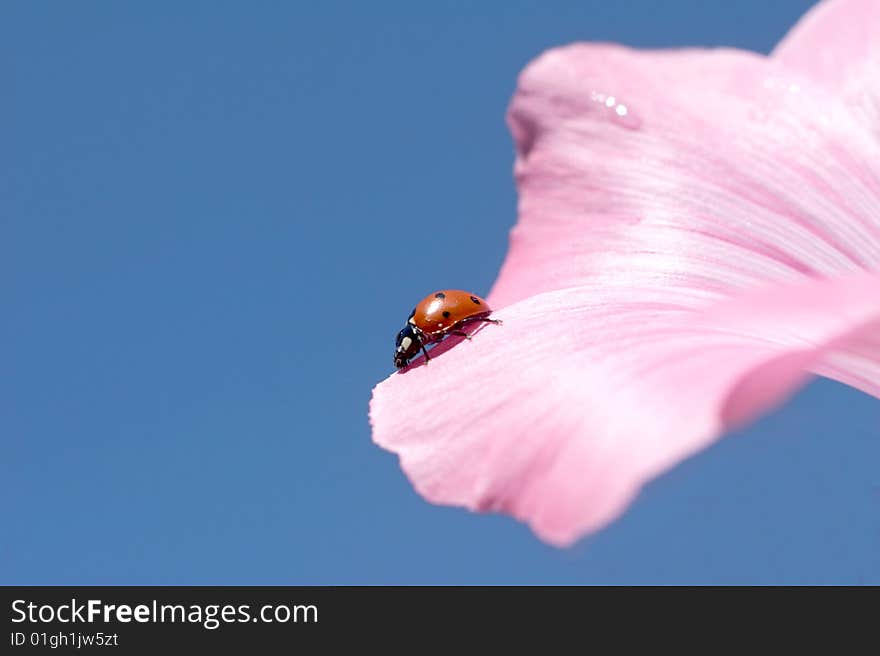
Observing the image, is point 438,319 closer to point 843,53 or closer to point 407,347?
point 407,347

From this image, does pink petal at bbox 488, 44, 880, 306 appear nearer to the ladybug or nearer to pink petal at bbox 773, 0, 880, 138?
pink petal at bbox 773, 0, 880, 138

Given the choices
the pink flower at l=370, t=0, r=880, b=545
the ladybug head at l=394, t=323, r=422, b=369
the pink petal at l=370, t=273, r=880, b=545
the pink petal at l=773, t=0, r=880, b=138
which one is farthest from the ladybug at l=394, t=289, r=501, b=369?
the pink petal at l=773, t=0, r=880, b=138

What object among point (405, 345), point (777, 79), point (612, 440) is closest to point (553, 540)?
point (612, 440)

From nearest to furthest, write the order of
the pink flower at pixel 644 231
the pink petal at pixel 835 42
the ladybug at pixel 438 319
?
the pink flower at pixel 644 231
the pink petal at pixel 835 42
the ladybug at pixel 438 319

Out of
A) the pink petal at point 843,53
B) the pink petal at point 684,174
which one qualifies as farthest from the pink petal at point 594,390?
the pink petal at point 843,53

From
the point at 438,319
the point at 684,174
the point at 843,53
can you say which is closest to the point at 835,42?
the point at 843,53

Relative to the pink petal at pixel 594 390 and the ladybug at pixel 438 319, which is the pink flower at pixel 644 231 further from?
the ladybug at pixel 438 319
